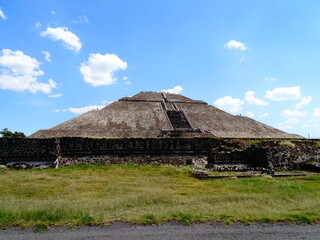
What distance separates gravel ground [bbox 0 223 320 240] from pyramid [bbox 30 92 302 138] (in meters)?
25.4

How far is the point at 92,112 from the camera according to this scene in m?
42.1

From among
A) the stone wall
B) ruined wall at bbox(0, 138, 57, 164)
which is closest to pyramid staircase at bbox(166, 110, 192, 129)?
the stone wall

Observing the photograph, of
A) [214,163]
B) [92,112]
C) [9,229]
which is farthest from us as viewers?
[92,112]

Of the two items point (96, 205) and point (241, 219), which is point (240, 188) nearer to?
point (241, 219)

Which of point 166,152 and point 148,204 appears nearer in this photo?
point 148,204

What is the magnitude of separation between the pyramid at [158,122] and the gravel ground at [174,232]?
25396mm

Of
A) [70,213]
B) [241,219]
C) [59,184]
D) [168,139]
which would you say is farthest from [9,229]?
[168,139]

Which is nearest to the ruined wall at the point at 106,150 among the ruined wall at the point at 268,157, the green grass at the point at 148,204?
the ruined wall at the point at 268,157

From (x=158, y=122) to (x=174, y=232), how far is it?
33.9 metres

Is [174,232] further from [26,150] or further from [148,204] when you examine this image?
[26,150]

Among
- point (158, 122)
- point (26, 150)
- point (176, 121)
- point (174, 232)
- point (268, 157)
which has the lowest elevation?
point (174, 232)

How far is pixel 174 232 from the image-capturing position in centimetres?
496

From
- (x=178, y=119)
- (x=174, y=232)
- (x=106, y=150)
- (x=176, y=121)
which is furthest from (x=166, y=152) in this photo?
(x=178, y=119)

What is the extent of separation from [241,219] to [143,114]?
37047 mm
